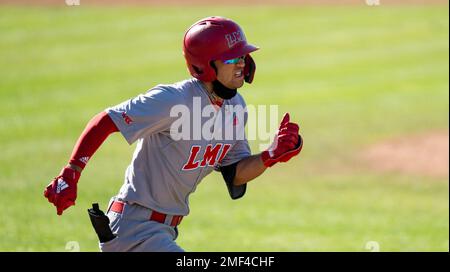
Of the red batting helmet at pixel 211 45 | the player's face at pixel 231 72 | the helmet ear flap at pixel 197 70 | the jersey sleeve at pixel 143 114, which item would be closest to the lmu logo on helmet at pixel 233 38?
the red batting helmet at pixel 211 45

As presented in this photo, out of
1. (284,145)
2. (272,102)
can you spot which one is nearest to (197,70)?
(284,145)

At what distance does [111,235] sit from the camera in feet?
18.1

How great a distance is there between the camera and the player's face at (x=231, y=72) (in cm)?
572

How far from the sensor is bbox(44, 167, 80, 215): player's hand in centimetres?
507

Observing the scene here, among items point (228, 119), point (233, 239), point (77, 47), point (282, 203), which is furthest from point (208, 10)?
point (228, 119)

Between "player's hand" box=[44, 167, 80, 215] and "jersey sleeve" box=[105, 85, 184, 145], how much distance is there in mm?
410

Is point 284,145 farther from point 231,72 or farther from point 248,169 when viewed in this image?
point 231,72

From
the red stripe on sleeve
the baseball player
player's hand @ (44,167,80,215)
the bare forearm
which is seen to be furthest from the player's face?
player's hand @ (44,167,80,215)

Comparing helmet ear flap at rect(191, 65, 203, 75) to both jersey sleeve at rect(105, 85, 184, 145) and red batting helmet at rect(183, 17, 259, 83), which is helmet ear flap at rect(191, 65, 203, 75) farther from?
jersey sleeve at rect(105, 85, 184, 145)

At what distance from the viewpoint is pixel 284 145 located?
5.76 meters

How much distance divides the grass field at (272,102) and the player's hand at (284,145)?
3.54 meters

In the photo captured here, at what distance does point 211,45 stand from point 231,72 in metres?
0.21

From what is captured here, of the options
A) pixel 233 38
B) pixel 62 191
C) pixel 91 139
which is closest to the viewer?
pixel 62 191
